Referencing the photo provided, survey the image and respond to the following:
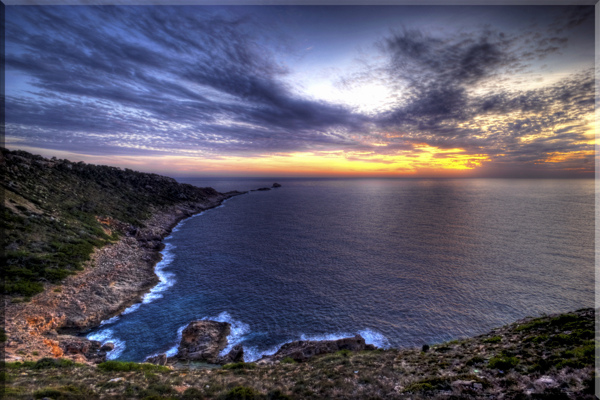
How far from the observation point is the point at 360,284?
4791 centimetres

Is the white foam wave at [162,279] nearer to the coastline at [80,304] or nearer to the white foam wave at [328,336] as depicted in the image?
the coastline at [80,304]

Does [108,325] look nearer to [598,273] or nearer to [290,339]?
[290,339]

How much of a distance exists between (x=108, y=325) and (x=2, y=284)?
1491cm

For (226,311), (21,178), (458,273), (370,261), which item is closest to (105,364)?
(226,311)

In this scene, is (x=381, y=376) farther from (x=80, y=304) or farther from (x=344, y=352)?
(x=80, y=304)

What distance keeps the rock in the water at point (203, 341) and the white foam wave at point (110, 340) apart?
7466 mm

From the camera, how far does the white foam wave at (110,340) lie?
30231mm

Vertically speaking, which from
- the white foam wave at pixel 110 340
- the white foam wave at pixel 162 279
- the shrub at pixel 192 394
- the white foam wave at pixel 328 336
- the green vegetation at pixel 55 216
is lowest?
the white foam wave at pixel 110 340

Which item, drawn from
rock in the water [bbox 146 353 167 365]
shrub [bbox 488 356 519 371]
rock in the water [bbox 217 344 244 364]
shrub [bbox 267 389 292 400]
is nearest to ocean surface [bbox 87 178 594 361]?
rock in the water [bbox 217 344 244 364]

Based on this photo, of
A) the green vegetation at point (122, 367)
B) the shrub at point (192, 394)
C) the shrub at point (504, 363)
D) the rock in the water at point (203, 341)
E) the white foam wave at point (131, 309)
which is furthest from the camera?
the white foam wave at point (131, 309)

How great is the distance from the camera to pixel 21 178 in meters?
64.7

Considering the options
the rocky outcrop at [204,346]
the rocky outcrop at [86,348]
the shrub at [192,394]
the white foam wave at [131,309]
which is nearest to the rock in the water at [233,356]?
the rocky outcrop at [204,346]

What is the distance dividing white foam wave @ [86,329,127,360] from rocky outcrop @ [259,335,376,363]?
19051 mm

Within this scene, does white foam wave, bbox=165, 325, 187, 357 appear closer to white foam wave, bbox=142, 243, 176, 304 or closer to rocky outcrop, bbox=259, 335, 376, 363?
rocky outcrop, bbox=259, 335, 376, 363
